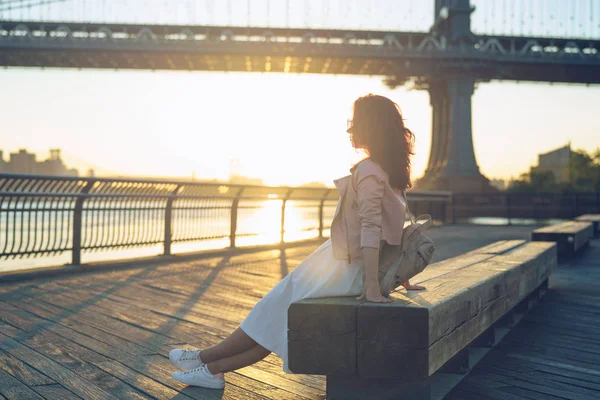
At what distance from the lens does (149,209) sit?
975cm

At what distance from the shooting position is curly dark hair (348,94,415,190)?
2.89m

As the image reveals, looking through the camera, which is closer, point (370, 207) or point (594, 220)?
point (370, 207)

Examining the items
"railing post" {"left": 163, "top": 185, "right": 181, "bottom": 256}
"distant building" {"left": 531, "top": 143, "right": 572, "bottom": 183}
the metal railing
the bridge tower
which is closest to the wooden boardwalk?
the metal railing

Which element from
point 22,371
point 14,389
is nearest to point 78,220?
point 22,371

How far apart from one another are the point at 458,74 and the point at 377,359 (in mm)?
54254

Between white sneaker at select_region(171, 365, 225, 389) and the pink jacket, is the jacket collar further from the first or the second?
white sneaker at select_region(171, 365, 225, 389)

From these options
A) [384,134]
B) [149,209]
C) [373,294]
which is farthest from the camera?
[149,209]

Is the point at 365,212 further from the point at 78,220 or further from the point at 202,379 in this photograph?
the point at 78,220

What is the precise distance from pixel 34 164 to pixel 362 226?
16110cm

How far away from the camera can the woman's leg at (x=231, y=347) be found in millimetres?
3189

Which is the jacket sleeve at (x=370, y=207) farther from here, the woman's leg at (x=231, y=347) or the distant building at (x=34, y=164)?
the distant building at (x=34, y=164)

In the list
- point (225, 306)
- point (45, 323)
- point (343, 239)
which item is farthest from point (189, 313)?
point (343, 239)

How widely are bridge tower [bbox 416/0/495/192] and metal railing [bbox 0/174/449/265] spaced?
3654 cm

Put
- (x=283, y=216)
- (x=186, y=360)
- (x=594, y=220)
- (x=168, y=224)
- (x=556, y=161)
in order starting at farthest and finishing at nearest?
(x=556, y=161) → (x=594, y=220) → (x=283, y=216) → (x=168, y=224) → (x=186, y=360)
